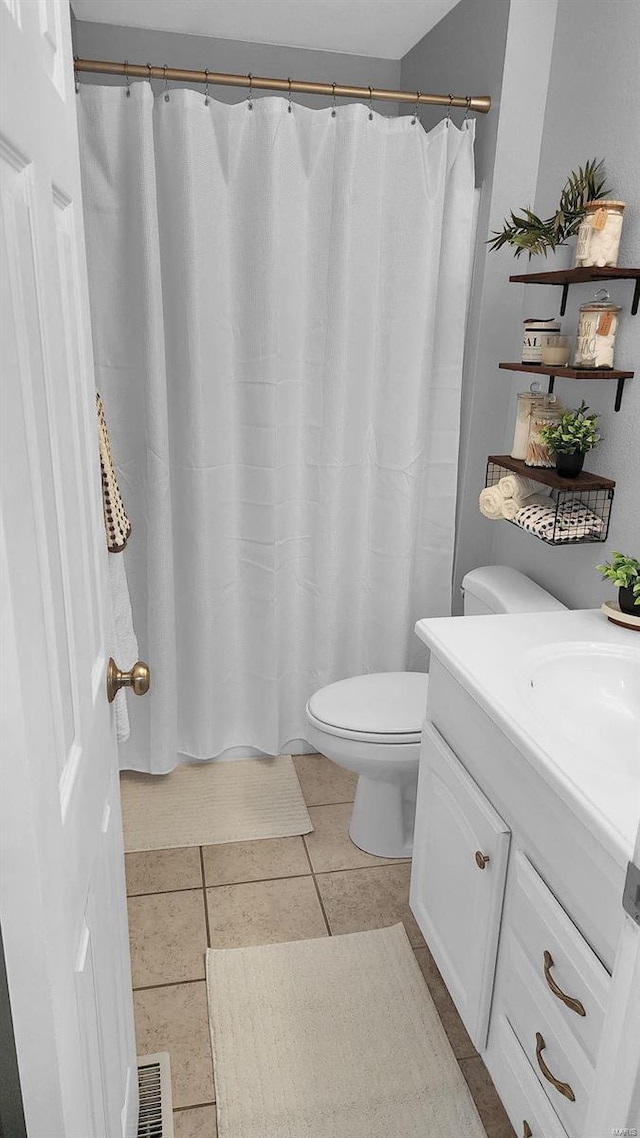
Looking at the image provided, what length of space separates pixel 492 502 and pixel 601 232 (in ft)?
2.23

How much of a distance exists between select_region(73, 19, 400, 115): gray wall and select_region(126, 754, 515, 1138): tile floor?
237cm

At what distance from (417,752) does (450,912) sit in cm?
48

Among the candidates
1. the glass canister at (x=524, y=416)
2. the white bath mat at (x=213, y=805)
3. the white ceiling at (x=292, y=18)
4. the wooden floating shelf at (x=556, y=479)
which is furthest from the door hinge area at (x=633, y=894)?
the white ceiling at (x=292, y=18)

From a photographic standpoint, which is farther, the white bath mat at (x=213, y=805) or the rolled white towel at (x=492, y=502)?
the white bath mat at (x=213, y=805)

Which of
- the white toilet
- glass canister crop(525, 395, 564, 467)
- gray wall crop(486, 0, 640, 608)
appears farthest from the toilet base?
glass canister crop(525, 395, 564, 467)

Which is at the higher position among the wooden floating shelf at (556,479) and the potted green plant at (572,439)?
the potted green plant at (572,439)

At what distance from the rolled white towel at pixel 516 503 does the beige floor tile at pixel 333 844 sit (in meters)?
1.03

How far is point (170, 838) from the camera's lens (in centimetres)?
229

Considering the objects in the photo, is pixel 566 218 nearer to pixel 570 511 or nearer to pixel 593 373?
pixel 593 373

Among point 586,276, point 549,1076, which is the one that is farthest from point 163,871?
point 586,276

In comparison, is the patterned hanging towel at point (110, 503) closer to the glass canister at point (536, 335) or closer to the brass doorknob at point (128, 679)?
the brass doorknob at point (128, 679)

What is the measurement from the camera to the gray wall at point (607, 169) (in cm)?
171

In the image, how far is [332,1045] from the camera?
1.68 m

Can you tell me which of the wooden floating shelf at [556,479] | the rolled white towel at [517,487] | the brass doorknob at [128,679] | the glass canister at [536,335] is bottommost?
the brass doorknob at [128,679]
